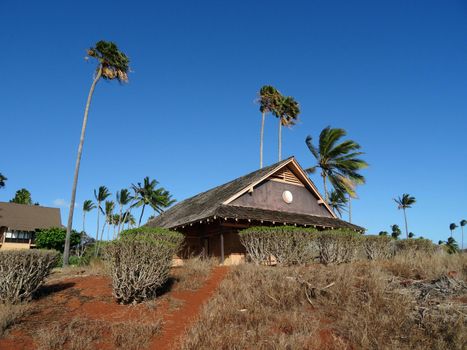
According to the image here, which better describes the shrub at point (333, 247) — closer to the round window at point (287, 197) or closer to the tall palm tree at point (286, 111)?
the round window at point (287, 197)

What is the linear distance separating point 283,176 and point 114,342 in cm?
1618

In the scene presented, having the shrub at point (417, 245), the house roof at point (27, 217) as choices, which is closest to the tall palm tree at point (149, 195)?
the house roof at point (27, 217)

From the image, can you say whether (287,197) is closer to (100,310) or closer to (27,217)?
(100,310)

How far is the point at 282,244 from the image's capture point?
1363cm

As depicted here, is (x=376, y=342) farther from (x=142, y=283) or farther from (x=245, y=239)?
(x=245, y=239)

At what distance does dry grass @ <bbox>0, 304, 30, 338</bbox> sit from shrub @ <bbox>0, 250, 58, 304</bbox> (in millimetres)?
587

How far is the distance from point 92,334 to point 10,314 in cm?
217

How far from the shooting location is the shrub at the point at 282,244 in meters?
13.6

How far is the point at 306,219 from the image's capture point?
19859mm

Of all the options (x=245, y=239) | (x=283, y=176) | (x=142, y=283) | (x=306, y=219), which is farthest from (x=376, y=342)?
(x=283, y=176)

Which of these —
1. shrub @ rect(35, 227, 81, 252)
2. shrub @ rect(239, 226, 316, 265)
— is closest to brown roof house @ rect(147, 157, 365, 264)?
shrub @ rect(239, 226, 316, 265)

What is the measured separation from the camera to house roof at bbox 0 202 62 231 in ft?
136

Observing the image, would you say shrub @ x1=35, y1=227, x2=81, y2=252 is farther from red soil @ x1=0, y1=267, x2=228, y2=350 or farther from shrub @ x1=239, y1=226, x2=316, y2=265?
shrub @ x1=239, y1=226, x2=316, y2=265

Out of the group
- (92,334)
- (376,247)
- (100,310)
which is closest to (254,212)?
(376,247)
